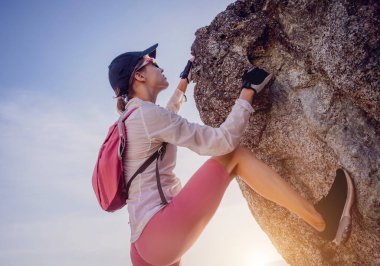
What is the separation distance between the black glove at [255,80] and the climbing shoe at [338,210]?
169 cm

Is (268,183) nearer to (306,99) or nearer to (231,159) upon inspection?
(231,159)

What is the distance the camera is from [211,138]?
3.98 meters

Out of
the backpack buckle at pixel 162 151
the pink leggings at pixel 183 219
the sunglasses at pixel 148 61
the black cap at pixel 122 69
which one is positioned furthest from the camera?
the sunglasses at pixel 148 61

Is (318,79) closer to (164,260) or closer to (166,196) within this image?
(166,196)

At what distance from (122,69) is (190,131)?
1833 mm

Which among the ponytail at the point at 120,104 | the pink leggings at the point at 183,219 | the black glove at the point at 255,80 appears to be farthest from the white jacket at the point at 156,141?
the ponytail at the point at 120,104

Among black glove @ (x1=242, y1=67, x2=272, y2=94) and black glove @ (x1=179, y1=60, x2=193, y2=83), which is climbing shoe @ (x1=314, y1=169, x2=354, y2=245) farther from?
black glove @ (x1=179, y1=60, x2=193, y2=83)

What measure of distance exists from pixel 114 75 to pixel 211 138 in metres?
2.16

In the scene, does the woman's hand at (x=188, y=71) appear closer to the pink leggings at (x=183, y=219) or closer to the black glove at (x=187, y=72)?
the black glove at (x=187, y=72)

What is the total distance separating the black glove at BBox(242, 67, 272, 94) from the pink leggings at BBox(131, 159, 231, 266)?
1.27m

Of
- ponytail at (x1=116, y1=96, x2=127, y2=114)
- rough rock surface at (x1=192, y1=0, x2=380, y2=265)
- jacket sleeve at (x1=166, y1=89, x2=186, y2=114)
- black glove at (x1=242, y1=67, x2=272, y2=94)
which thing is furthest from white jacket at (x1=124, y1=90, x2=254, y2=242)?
jacket sleeve at (x1=166, y1=89, x2=186, y2=114)

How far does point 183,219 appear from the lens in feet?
12.0

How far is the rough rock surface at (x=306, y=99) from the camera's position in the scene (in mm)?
4281

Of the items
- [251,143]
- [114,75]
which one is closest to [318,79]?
[251,143]
